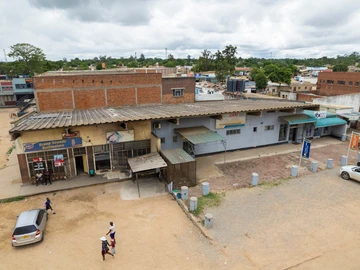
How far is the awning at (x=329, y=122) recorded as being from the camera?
26.8 meters

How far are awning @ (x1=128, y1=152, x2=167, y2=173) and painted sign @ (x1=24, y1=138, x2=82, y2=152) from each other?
4.31 meters

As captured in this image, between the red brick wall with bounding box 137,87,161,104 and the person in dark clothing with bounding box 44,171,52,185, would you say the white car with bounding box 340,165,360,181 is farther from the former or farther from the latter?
the person in dark clothing with bounding box 44,171,52,185

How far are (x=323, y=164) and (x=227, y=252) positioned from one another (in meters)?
14.5

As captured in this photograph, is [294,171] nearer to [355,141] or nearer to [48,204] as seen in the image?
[355,141]

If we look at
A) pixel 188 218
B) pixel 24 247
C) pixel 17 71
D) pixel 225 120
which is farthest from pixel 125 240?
pixel 17 71

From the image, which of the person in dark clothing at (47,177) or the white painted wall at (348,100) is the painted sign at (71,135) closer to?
the person in dark clothing at (47,177)

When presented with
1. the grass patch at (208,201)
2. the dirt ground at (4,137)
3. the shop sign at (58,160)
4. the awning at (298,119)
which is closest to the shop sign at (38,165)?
the shop sign at (58,160)

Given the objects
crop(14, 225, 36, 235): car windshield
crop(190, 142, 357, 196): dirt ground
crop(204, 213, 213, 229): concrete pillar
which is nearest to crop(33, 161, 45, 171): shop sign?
crop(14, 225, 36, 235): car windshield

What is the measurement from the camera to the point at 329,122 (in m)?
27.5

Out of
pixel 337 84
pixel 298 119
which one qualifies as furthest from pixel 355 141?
pixel 337 84

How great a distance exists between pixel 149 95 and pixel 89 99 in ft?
20.4

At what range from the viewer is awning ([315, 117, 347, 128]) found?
26825 mm

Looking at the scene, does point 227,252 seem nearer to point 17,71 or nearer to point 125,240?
point 125,240

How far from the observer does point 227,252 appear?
35.9 feet
